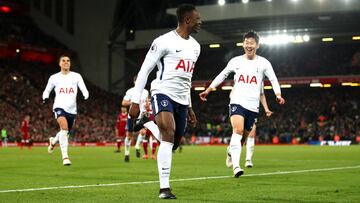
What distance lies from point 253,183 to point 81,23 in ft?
175

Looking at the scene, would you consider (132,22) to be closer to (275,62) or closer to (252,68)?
(275,62)

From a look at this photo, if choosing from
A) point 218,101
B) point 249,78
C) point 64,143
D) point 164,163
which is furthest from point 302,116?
point 164,163

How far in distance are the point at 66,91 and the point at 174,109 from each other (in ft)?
27.8

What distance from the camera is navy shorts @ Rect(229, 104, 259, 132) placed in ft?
41.4

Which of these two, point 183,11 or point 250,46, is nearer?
point 183,11

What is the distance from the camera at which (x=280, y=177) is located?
11.5 m

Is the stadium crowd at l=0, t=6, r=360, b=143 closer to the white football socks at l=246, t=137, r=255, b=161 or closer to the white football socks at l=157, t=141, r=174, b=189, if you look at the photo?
the white football socks at l=246, t=137, r=255, b=161

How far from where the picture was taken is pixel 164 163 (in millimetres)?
8180

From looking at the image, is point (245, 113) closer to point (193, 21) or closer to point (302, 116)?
point (193, 21)

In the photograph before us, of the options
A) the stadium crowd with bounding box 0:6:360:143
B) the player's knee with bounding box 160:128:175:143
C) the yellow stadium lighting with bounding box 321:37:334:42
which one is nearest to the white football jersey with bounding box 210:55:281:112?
the player's knee with bounding box 160:128:175:143

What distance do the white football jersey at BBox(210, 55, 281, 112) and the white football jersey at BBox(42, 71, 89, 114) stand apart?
4.93m

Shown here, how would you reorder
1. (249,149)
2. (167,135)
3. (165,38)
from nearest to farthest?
(167,135) < (165,38) < (249,149)

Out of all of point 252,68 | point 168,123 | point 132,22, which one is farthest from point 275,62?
point 168,123

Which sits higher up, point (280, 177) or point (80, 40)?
point (80, 40)
